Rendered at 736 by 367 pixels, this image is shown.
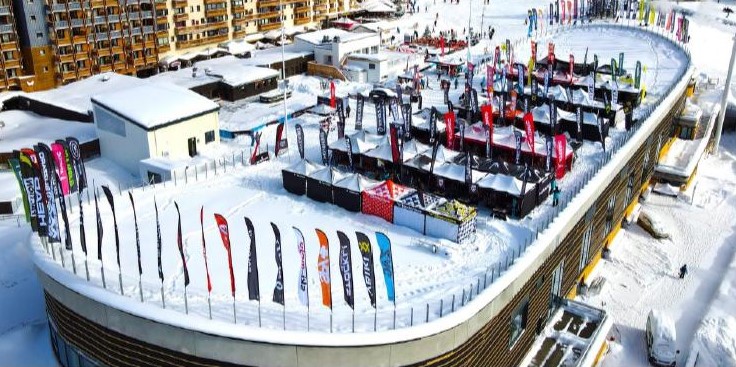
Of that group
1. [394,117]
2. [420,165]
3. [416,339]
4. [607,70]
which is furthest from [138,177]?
[607,70]

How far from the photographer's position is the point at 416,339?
58.1 ft

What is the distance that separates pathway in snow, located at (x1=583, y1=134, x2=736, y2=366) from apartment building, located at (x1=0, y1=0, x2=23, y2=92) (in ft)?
173

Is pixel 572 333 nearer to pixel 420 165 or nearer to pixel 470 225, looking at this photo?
pixel 470 225

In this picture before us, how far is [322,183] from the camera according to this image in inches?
1044

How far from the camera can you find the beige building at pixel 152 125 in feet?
118

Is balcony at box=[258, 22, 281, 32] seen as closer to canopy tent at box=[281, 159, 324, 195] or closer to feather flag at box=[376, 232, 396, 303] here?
canopy tent at box=[281, 159, 324, 195]

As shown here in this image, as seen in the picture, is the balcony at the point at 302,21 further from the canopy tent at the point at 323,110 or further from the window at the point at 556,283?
the window at the point at 556,283

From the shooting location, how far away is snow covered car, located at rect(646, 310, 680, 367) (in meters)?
26.5

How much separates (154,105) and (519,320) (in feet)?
80.4

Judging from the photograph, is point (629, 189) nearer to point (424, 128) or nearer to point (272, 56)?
point (424, 128)

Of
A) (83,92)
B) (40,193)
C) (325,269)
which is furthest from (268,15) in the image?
(325,269)

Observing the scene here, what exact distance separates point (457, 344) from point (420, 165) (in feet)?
35.9

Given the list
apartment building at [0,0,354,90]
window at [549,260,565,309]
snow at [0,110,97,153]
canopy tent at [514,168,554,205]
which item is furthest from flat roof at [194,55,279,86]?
window at [549,260,565,309]

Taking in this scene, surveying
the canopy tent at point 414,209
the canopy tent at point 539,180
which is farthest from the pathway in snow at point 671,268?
the canopy tent at point 414,209
